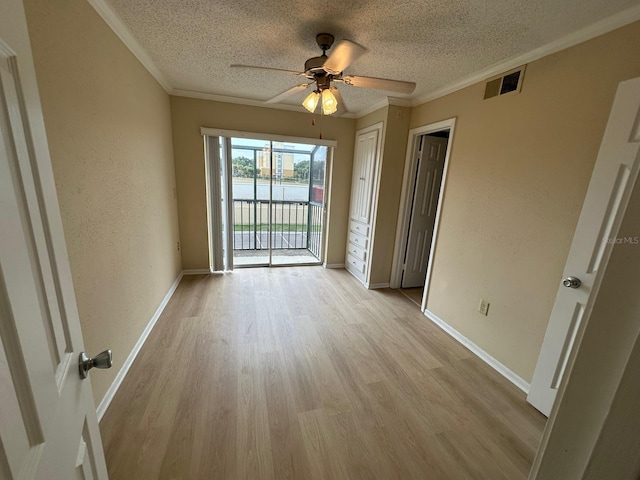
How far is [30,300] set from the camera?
1.64ft

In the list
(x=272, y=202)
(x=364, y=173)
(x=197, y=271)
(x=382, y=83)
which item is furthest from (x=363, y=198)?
(x=197, y=271)

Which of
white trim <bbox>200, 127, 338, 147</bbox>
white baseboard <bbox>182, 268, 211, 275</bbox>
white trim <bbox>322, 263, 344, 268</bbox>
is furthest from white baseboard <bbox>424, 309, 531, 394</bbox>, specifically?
white baseboard <bbox>182, 268, 211, 275</bbox>

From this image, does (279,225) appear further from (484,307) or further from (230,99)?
(484,307)

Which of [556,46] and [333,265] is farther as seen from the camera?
[333,265]

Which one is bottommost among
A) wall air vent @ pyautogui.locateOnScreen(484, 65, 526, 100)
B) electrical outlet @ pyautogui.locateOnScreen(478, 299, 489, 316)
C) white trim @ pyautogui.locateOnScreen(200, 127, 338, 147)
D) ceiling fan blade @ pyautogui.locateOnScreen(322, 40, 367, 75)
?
electrical outlet @ pyautogui.locateOnScreen(478, 299, 489, 316)

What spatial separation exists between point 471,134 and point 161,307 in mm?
3408

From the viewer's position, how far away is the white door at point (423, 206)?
3.18m

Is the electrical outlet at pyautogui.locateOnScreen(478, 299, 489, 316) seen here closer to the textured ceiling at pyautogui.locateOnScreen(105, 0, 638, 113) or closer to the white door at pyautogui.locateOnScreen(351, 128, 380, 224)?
the white door at pyautogui.locateOnScreen(351, 128, 380, 224)

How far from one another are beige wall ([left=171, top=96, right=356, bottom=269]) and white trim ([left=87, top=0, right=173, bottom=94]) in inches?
24.4

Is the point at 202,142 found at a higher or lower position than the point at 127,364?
higher

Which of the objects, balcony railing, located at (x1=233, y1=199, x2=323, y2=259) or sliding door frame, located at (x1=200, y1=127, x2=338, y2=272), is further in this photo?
balcony railing, located at (x1=233, y1=199, x2=323, y2=259)

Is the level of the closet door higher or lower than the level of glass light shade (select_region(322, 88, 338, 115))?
lower

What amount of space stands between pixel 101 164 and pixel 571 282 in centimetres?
288

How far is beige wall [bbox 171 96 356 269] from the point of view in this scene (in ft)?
10.6
